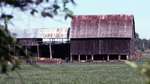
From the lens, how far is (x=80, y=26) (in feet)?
209

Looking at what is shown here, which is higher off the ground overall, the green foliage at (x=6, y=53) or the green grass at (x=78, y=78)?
the green foliage at (x=6, y=53)

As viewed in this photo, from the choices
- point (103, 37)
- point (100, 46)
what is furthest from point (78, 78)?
point (100, 46)

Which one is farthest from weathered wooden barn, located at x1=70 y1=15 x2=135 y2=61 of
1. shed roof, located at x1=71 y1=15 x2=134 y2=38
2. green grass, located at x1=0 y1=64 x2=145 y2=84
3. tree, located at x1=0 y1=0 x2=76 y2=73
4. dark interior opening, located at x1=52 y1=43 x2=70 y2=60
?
tree, located at x1=0 y1=0 x2=76 y2=73

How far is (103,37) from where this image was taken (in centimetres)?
6209

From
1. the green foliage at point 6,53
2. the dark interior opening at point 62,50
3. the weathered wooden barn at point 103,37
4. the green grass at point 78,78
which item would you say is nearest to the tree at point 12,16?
the green foliage at point 6,53

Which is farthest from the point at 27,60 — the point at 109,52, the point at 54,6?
the point at 109,52

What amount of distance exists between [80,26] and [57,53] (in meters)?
5.53

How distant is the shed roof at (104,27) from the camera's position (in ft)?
204

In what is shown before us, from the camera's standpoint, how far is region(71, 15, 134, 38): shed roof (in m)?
62.3

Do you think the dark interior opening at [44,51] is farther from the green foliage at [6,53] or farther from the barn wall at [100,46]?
the green foliage at [6,53]

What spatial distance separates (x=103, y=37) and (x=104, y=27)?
172 centimetres

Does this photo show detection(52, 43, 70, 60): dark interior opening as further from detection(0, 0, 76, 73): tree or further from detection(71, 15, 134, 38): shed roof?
detection(0, 0, 76, 73): tree

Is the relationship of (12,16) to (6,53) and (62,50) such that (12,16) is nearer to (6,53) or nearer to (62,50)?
(6,53)

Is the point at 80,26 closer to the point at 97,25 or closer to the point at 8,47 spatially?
the point at 97,25
